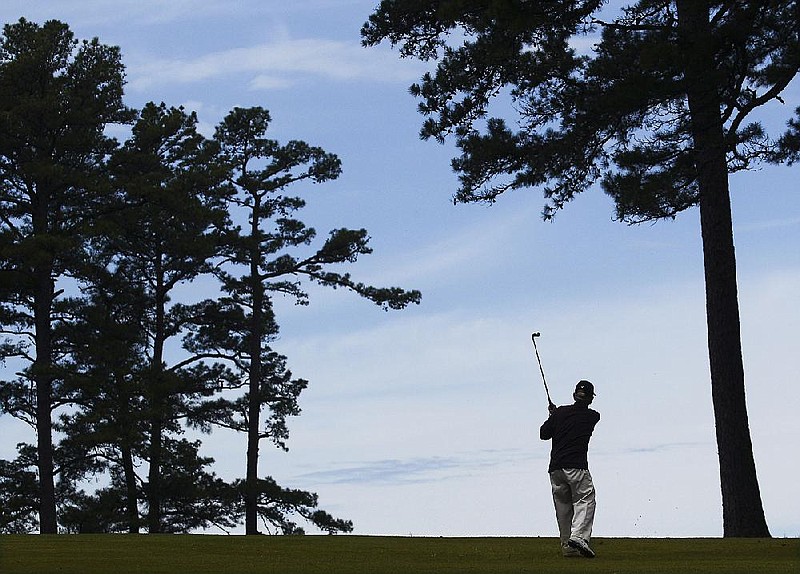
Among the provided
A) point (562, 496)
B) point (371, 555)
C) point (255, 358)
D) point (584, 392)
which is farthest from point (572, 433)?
point (255, 358)

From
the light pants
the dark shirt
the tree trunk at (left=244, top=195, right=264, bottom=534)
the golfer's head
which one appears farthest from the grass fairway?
the tree trunk at (left=244, top=195, right=264, bottom=534)

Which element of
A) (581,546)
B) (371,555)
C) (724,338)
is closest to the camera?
(581,546)

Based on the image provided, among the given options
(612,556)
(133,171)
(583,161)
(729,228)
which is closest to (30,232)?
(133,171)

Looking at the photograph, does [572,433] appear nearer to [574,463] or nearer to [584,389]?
[574,463]

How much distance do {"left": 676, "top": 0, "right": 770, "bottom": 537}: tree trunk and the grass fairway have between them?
1701 mm

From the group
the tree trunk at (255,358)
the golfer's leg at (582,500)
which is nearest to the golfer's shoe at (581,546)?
the golfer's leg at (582,500)

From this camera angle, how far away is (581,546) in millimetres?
15656

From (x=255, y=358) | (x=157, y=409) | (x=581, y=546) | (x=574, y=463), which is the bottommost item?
(x=581, y=546)

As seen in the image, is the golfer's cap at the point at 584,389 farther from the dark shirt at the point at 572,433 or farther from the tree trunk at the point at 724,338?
the tree trunk at the point at 724,338

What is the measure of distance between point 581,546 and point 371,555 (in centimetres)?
295

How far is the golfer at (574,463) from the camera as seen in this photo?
1546cm

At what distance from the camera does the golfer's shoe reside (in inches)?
616

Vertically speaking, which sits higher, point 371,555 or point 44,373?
point 44,373

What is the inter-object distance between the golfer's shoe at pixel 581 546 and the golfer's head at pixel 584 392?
1.78 m
